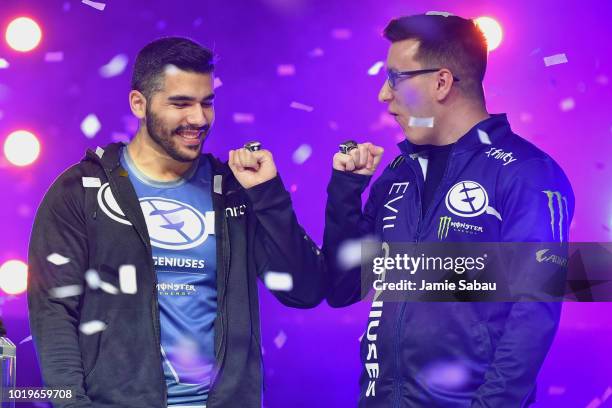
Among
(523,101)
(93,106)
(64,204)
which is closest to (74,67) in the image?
(93,106)

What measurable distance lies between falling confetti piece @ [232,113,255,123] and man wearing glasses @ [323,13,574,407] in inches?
24.7

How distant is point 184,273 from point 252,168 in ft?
1.09

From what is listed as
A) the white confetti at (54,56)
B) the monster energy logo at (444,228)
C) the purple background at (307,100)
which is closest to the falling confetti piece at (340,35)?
the purple background at (307,100)

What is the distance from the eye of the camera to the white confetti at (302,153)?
11.2 ft

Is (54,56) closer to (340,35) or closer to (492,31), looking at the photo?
(340,35)

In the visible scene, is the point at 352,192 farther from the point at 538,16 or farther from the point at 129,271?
the point at 538,16

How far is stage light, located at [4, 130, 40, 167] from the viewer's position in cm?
336

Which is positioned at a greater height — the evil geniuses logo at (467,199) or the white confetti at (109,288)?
the evil geniuses logo at (467,199)

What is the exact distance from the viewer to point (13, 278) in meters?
3.33

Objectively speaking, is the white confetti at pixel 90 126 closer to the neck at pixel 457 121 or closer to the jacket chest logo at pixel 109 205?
the jacket chest logo at pixel 109 205

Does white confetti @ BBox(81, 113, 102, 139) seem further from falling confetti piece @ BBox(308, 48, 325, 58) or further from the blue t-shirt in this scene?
falling confetti piece @ BBox(308, 48, 325, 58)

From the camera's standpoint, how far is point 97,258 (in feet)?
9.03

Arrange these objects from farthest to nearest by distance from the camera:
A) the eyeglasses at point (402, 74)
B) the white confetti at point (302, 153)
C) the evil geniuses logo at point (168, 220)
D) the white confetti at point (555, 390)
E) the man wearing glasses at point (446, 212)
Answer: the white confetti at point (302, 153)
the white confetti at point (555, 390)
the eyeglasses at point (402, 74)
the evil geniuses logo at point (168, 220)
the man wearing glasses at point (446, 212)

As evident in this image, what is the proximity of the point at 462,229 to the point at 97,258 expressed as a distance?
0.93 meters
